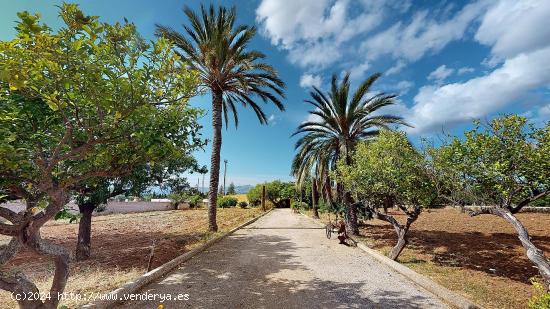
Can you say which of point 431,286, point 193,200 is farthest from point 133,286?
point 193,200

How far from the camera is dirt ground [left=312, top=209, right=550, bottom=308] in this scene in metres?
6.00

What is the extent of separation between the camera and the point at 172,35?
45.2 feet

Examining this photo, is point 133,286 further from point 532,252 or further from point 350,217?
point 350,217

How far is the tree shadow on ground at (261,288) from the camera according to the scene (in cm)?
530

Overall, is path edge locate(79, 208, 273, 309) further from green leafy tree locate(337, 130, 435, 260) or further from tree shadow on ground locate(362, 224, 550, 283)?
tree shadow on ground locate(362, 224, 550, 283)

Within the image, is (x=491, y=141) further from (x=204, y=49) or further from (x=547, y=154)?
(x=204, y=49)

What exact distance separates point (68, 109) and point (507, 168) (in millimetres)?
7530

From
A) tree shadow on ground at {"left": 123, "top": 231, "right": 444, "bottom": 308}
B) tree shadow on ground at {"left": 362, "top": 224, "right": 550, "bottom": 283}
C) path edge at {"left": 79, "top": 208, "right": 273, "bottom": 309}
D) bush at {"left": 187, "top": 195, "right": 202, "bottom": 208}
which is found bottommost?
tree shadow on ground at {"left": 123, "top": 231, "right": 444, "bottom": 308}

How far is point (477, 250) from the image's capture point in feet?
34.1

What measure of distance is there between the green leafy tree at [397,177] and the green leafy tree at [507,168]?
2.35 m

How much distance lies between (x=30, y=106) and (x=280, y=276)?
20.1 ft

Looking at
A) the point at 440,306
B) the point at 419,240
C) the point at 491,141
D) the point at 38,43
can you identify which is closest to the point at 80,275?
the point at 38,43

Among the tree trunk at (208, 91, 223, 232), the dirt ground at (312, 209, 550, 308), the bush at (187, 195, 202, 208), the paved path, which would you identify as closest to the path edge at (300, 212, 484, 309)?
the paved path

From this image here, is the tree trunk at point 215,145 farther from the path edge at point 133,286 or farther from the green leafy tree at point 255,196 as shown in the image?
the green leafy tree at point 255,196
